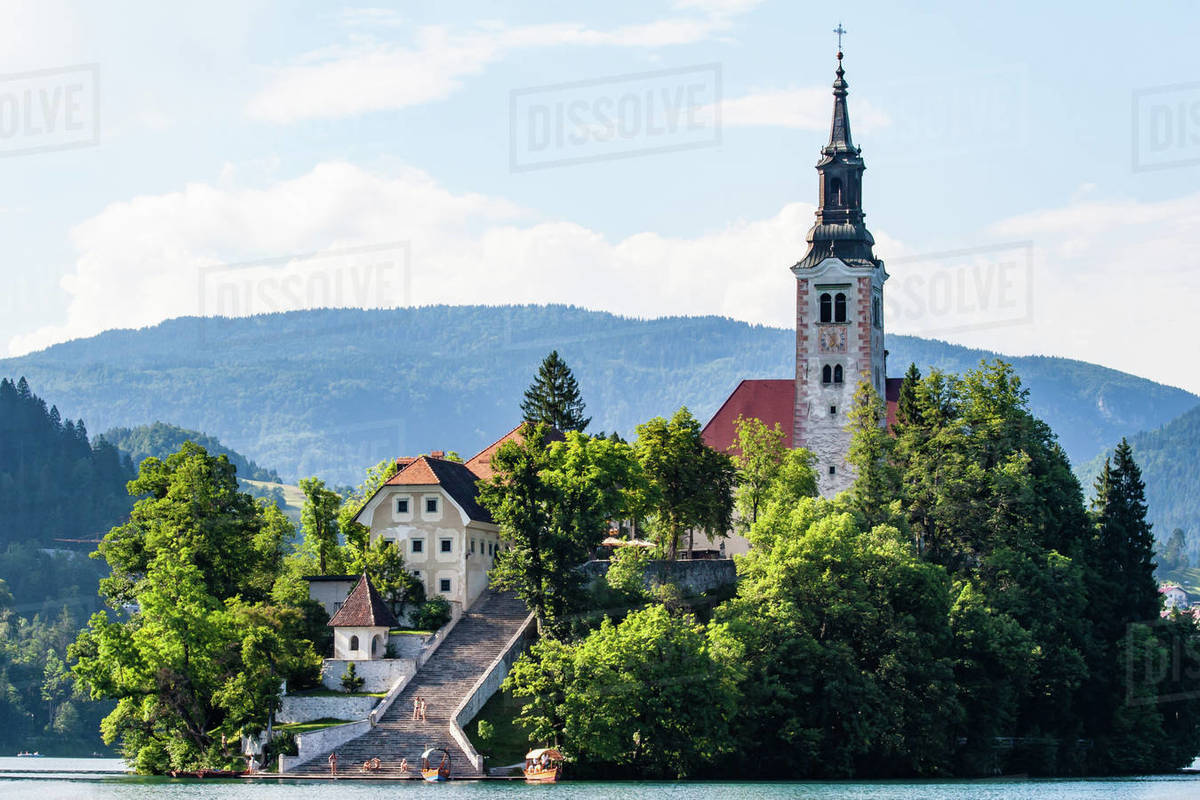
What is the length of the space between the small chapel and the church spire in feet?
0.18

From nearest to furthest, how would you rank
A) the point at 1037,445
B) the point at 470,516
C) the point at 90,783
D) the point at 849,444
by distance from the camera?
1. the point at 90,783
2. the point at 470,516
3. the point at 1037,445
4. the point at 849,444

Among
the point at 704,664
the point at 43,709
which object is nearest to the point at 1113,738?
the point at 704,664

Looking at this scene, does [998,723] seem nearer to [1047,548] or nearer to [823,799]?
[1047,548]

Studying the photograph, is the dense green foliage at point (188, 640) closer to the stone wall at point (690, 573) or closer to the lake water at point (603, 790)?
the lake water at point (603, 790)

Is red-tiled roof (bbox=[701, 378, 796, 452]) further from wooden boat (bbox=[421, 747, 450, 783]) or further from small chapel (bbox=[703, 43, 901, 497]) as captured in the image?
wooden boat (bbox=[421, 747, 450, 783])

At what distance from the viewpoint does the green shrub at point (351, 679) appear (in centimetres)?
7862

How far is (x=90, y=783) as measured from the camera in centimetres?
7806

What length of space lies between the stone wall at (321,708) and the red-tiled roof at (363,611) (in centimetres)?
390

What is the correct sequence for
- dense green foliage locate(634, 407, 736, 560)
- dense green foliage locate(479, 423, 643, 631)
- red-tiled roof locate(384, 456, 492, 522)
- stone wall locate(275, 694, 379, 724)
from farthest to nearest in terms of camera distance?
1. dense green foliage locate(634, 407, 736, 560)
2. red-tiled roof locate(384, 456, 492, 522)
3. dense green foliage locate(479, 423, 643, 631)
4. stone wall locate(275, 694, 379, 724)

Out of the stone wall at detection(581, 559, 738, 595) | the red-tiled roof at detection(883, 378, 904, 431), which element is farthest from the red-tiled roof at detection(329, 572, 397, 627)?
the red-tiled roof at detection(883, 378, 904, 431)

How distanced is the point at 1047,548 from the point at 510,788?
110ft

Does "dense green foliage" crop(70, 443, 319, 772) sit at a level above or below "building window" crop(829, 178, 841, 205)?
below

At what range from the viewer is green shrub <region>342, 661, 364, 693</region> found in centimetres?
7862

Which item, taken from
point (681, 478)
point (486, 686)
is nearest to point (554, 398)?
point (681, 478)
